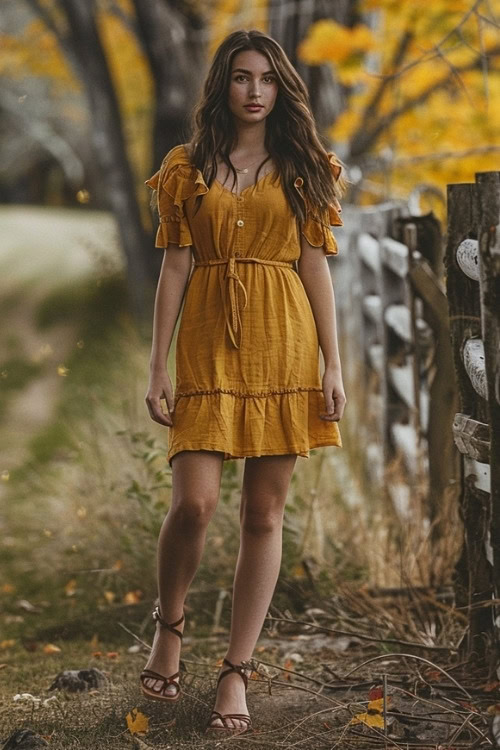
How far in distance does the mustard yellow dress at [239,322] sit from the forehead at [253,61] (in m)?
0.30

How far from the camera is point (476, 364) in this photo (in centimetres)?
350

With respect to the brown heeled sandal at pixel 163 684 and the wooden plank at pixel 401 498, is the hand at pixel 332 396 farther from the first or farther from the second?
the wooden plank at pixel 401 498

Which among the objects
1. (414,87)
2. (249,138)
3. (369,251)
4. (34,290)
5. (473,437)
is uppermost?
(414,87)

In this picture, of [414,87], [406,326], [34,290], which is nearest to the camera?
[406,326]

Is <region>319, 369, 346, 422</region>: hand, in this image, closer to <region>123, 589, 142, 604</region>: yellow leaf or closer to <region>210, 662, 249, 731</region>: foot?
<region>210, 662, 249, 731</region>: foot

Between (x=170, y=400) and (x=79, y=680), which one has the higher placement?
(x=170, y=400)

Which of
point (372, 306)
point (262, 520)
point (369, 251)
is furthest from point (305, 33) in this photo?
point (262, 520)

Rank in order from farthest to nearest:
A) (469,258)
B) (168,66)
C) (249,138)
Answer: (168,66)
(469,258)
(249,138)

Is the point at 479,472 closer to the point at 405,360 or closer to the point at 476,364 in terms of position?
the point at 476,364

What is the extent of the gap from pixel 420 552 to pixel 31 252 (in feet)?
56.5

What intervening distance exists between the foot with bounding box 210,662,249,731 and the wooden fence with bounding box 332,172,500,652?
2.30 ft

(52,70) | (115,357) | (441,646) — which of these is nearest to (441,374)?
(441,646)

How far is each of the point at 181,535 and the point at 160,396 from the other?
1.32 feet

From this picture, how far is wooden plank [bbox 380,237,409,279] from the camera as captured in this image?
5.52m
